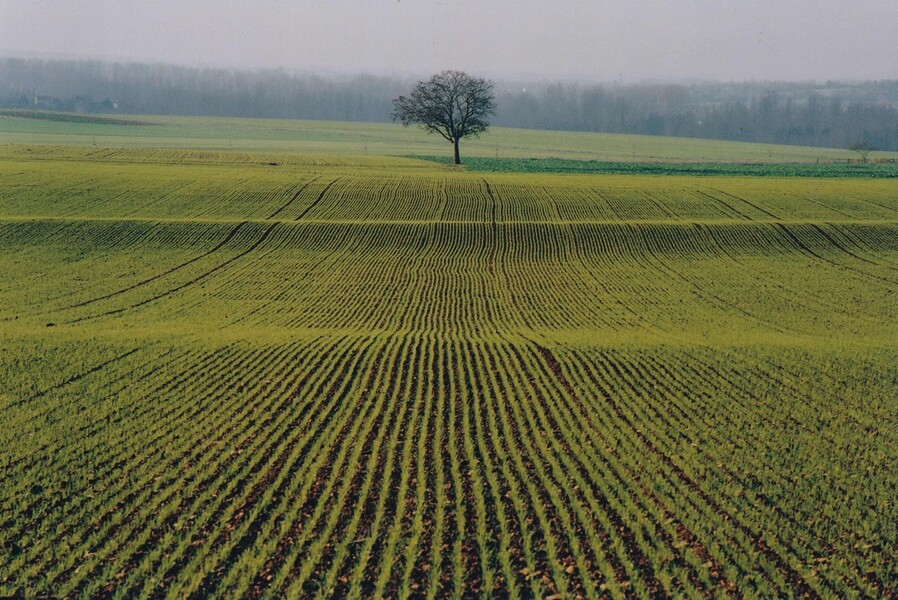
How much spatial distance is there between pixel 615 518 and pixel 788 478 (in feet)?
13.0

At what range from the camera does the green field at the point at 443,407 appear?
10.4 m

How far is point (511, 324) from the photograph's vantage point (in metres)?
27.0

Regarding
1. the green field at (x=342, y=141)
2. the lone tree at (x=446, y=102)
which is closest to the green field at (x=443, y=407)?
the lone tree at (x=446, y=102)

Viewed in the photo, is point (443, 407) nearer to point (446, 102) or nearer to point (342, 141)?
point (446, 102)

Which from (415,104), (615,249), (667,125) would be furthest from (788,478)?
(667,125)

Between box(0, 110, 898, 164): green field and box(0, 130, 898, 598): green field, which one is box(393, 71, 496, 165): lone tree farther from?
box(0, 130, 898, 598): green field

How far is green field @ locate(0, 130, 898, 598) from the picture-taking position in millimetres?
10438

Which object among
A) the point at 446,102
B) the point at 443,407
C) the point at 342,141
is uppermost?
the point at 446,102

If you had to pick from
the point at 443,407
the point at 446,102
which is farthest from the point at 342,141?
the point at 443,407

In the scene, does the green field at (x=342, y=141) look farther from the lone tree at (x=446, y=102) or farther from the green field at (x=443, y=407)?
the green field at (x=443, y=407)

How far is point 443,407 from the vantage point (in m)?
17.0

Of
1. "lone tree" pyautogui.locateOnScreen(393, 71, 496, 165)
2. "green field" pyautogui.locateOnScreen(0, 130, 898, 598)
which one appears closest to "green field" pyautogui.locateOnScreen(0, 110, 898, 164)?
"lone tree" pyautogui.locateOnScreen(393, 71, 496, 165)

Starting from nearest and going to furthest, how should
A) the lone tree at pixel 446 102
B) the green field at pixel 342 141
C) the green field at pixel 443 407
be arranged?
the green field at pixel 443 407
the lone tree at pixel 446 102
the green field at pixel 342 141

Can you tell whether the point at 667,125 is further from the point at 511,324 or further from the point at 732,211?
the point at 511,324
